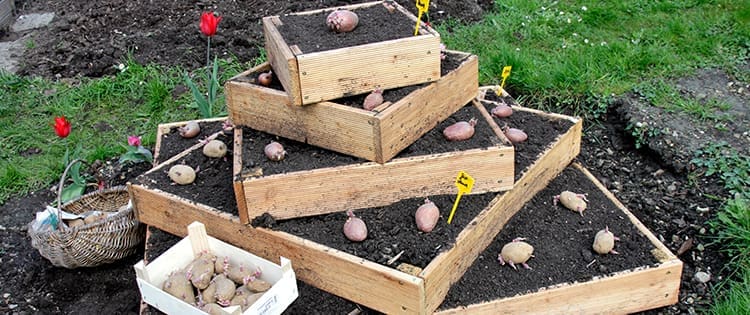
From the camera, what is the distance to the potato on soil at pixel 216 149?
3447 millimetres

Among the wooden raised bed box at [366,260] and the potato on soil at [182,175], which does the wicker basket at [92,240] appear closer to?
the wooden raised bed box at [366,260]

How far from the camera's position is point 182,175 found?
3.28 metres

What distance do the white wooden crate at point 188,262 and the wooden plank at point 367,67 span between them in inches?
25.9

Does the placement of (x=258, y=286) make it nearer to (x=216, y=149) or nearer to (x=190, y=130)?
(x=216, y=149)

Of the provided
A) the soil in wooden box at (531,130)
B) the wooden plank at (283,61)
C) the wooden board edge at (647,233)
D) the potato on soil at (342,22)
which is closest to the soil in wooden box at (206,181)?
the wooden plank at (283,61)

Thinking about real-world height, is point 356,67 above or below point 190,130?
above

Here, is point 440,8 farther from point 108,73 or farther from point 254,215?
point 254,215

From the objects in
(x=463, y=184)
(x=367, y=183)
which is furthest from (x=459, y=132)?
(x=367, y=183)

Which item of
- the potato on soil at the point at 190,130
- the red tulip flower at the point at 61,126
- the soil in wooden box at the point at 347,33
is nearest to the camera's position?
the soil in wooden box at the point at 347,33

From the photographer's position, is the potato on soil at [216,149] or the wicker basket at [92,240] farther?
the potato on soil at [216,149]

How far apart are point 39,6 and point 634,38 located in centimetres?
485

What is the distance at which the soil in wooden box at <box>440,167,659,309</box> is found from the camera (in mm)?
2828

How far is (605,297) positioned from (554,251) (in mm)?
262

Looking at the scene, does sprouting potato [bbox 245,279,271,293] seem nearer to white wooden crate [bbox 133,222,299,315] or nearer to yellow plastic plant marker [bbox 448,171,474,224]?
white wooden crate [bbox 133,222,299,315]
